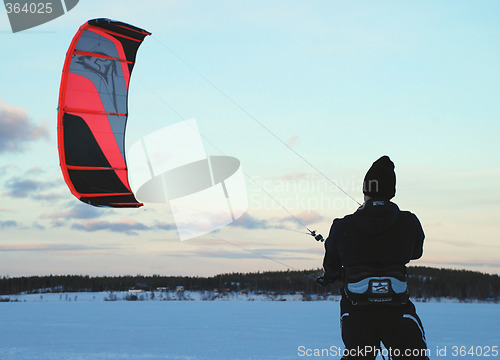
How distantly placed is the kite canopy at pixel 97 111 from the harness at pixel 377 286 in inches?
263

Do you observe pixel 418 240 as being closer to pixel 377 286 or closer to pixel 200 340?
pixel 377 286

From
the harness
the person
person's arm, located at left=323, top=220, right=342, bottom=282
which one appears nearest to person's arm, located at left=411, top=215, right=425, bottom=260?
the person

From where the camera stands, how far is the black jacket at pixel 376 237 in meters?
3.66

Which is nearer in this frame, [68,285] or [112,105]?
[112,105]

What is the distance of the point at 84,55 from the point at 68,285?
78624mm

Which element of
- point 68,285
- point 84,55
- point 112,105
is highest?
point 84,55

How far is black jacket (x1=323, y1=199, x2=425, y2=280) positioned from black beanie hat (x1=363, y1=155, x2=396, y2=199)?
0.06 metres

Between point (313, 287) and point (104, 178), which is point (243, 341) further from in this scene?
point (313, 287)

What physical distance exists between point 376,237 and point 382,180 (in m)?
0.40

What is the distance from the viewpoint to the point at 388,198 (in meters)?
3.81

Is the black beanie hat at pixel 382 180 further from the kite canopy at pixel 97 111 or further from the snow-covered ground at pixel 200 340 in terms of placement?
the snow-covered ground at pixel 200 340

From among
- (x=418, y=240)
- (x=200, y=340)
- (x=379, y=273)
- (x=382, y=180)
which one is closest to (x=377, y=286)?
(x=379, y=273)

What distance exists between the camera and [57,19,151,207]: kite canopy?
9617 millimetres

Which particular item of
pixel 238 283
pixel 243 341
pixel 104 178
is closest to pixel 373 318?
pixel 104 178
